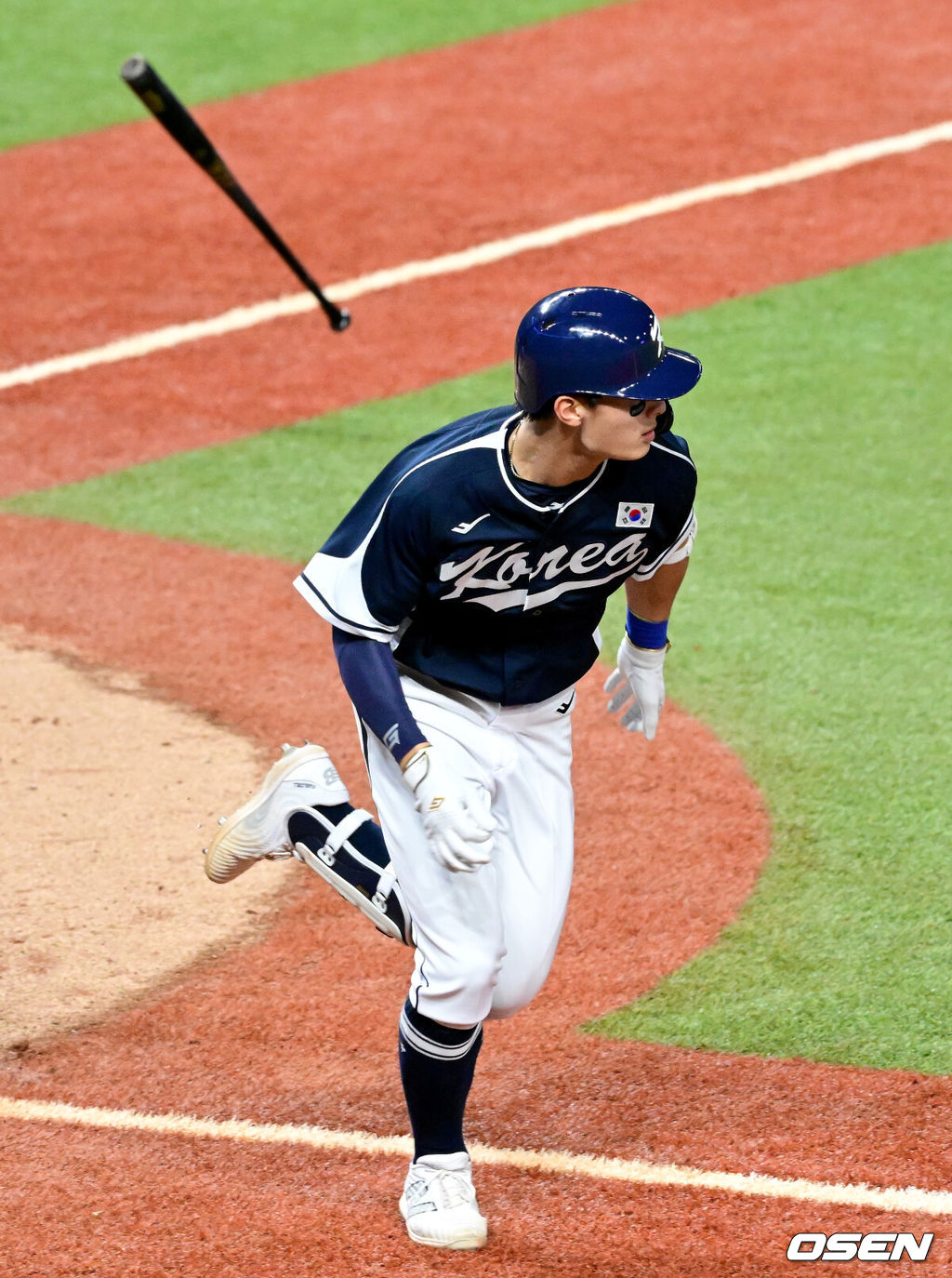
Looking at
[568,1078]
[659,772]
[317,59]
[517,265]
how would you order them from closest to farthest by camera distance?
[568,1078] < [659,772] < [517,265] < [317,59]

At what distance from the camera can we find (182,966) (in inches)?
187

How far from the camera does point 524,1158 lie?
387 cm

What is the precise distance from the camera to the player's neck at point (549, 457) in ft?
11.5

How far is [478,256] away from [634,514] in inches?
254

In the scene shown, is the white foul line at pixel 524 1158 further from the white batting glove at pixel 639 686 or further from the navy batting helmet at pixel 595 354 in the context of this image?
the navy batting helmet at pixel 595 354

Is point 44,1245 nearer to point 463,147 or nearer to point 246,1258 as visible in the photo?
point 246,1258

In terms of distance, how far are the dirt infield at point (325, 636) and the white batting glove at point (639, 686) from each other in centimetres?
77

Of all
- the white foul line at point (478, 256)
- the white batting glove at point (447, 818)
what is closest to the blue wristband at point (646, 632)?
the white batting glove at point (447, 818)

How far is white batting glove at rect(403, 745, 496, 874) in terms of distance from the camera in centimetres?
337

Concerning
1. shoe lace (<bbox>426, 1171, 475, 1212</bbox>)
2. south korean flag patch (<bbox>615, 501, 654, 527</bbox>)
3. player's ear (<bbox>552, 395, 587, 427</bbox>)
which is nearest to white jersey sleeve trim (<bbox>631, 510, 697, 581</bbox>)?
south korean flag patch (<bbox>615, 501, 654, 527</bbox>)

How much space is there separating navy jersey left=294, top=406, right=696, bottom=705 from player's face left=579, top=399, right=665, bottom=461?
5.2 inches

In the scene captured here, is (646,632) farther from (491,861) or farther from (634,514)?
(491,861)

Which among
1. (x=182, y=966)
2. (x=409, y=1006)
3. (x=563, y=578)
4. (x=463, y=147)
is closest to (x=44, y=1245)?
(x=409, y=1006)

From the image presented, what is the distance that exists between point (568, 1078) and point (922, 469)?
4.13 metres
